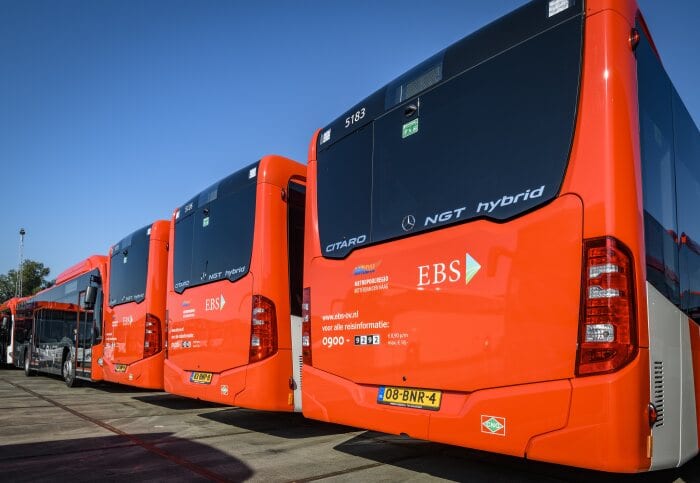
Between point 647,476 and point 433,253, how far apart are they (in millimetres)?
2716

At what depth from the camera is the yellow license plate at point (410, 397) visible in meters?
3.96

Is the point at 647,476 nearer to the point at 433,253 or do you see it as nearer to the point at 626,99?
the point at 433,253

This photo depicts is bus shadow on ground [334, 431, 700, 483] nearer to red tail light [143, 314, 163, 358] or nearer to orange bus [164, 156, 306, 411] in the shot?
orange bus [164, 156, 306, 411]

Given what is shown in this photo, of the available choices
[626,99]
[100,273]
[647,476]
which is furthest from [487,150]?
[100,273]

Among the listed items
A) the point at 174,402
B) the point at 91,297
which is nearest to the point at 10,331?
the point at 91,297

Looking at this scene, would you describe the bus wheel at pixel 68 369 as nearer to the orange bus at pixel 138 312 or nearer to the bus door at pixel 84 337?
the bus door at pixel 84 337

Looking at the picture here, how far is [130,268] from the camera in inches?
416

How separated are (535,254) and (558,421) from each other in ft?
3.18

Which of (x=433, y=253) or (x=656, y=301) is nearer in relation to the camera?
(x=656, y=301)

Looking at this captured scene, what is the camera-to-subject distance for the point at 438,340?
4.00 m

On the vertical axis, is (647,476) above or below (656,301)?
below

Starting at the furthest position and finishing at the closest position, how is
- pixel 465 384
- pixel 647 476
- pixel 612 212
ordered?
pixel 647 476 → pixel 465 384 → pixel 612 212

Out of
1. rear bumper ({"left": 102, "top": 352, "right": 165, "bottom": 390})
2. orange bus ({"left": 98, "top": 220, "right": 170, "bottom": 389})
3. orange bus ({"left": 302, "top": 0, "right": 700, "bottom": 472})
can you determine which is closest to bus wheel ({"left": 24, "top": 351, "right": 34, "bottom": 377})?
orange bus ({"left": 98, "top": 220, "right": 170, "bottom": 389})

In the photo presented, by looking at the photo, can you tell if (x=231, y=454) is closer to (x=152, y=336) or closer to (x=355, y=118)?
(x=355, y=118)
